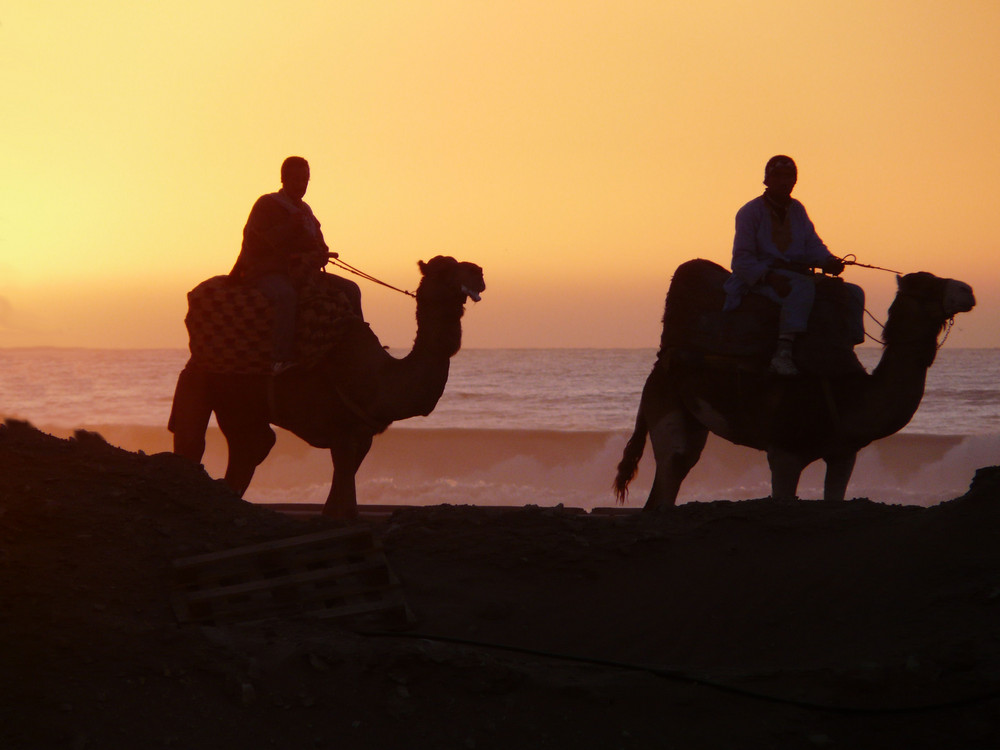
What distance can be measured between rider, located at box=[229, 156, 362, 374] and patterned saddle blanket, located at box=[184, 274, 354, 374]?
8cm

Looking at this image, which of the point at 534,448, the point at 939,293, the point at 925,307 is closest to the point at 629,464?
the point at 925,307

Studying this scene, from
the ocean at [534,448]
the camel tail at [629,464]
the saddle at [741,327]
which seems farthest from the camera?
the ocean at [534,448]

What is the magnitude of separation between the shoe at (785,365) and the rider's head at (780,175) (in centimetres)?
137

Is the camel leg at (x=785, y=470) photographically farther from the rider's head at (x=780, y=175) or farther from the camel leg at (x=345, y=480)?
the camel leg at (x=345, y=480)

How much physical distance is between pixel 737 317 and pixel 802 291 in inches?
22.4

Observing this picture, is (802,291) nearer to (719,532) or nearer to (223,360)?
(719,532)

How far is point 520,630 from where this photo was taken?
602 centimetres

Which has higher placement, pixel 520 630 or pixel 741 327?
pixel 741 327

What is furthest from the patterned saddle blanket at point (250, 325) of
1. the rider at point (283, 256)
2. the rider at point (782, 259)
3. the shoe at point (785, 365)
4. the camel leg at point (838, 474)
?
the camel leg at point (838, 474)

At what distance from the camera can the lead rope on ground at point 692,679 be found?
4.77 metres

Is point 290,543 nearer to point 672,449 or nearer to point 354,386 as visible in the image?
point 354,386

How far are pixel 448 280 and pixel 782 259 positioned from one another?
2.63 m

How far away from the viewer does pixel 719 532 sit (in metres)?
7.06

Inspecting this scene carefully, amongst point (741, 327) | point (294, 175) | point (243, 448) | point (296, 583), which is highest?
point (294, 175)
